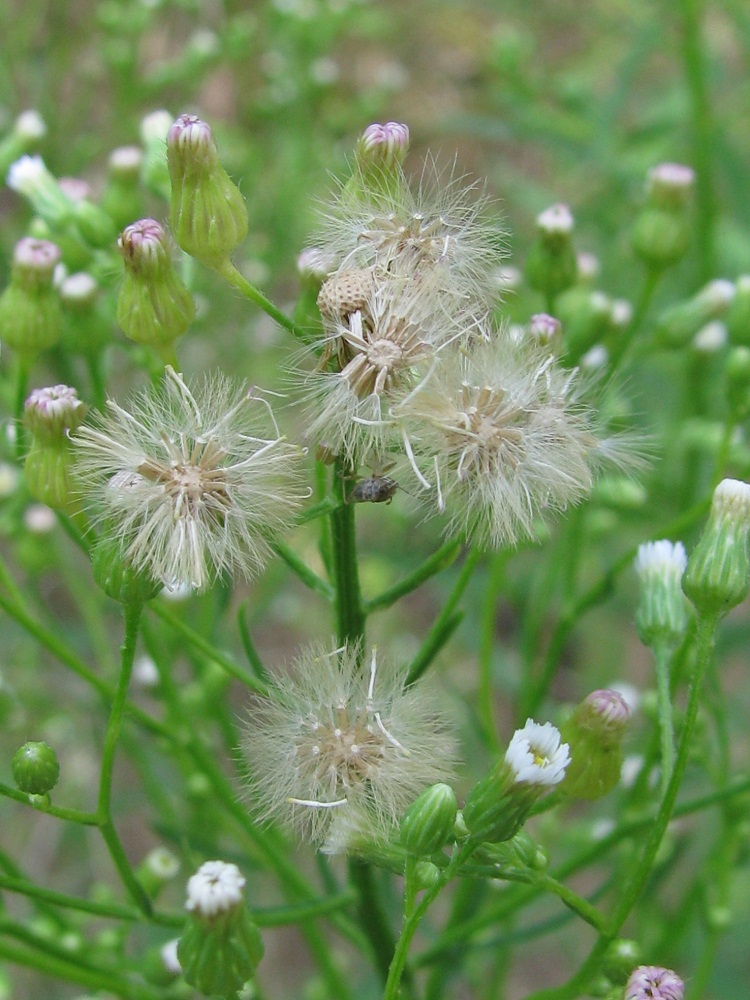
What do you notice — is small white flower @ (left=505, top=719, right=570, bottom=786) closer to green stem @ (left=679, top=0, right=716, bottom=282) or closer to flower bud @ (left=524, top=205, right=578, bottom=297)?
flower bud @ (left=524, top=205, right=578, bottom=297)

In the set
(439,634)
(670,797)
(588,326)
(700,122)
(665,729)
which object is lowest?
(670,797)

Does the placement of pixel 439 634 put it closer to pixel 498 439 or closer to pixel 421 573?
pixel 421 573

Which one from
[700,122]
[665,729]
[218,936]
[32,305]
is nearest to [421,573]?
[665,729]

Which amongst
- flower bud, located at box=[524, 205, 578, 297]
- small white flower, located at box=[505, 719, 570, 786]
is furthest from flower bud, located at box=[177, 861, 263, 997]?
flower bud, located at box=[524, 205, 578, 297]

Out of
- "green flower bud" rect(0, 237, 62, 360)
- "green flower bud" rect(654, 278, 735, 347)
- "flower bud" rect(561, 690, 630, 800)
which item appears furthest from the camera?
"green flower bud" rect(654, 278, 735, 347)

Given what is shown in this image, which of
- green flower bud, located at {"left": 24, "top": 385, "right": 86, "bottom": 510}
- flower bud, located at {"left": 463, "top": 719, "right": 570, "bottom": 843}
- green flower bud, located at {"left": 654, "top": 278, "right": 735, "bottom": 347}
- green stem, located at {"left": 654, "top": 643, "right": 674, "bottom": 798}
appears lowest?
flower bud, located at {"left": 463, "top": 719, "right": 570, "bottom": 843}

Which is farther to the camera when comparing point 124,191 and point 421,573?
point 124,191

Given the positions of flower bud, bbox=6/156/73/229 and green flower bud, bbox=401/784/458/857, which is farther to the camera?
flower bud, bbox=6/156/73/229
